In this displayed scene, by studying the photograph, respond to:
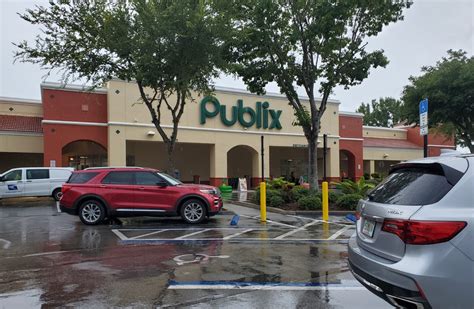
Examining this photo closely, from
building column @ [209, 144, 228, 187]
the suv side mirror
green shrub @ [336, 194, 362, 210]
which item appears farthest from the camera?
building column @ [209, 144, 228, 187]

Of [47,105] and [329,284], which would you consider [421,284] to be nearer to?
[329,284]

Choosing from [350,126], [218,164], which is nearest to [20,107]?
[218,164]

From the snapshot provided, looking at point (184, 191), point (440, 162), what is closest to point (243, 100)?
point (184, 191)

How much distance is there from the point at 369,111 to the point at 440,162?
79760 mm

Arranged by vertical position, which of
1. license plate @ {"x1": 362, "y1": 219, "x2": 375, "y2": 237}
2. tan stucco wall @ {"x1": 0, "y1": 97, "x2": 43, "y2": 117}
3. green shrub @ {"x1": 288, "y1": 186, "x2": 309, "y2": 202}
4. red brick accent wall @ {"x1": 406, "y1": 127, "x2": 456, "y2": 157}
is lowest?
green shrub @ {"x1": 288, "y1": 186, "x2": 309, "y2": 202}

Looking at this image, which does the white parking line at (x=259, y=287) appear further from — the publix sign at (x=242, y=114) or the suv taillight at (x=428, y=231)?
the publix sign at (x=242, y=114)

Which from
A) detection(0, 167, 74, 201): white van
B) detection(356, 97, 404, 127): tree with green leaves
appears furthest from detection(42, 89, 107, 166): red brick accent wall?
detection(356, 97, 404, 127): tree with green leaves

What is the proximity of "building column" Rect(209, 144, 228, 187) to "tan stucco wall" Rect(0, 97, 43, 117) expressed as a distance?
12.5 m

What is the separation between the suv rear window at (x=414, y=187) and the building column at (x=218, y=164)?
2552 cm

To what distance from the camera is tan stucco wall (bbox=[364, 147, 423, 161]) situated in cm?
4038

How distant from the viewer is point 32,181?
70.3 ft

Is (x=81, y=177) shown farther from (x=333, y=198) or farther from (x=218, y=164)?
(x=218, y=164)

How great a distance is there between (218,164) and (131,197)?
17.7 meters

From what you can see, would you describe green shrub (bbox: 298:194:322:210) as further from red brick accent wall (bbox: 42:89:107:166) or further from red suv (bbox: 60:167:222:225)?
red brick accent wall (bbox: 42:89:107:166)
